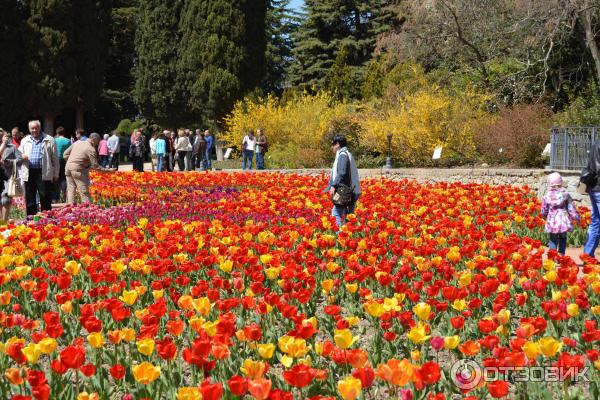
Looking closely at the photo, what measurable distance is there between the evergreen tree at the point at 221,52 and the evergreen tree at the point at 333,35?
8346 mm

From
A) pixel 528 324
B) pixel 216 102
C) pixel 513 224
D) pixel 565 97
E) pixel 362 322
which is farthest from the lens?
pixel 216 102

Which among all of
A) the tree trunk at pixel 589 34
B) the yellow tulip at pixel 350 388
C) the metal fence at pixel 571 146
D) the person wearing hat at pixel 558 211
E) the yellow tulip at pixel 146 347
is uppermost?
the tree trunk at pixel 589 34

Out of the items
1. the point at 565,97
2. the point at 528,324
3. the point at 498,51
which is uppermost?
the point at 498,51

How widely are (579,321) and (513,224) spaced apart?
206 inches

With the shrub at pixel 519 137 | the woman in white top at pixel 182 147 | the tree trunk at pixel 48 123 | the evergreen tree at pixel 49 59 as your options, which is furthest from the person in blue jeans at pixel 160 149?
the tree trunk at pixel 48 123

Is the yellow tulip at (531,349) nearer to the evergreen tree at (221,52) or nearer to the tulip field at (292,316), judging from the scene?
the tulip field at (292,316)

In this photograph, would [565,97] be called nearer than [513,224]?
No

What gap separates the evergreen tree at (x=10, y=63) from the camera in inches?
1326

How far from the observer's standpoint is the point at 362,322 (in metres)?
5.97

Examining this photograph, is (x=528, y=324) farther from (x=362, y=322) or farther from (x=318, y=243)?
(x=318, y=243)

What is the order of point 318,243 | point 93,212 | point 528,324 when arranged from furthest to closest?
point 93,212 → point 318,243 → point 528,324

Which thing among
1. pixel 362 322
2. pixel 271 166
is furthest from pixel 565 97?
pixel 362 322

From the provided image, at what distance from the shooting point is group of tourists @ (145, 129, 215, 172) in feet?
81.5

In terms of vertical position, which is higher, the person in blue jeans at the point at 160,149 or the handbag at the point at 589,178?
the person in blue jeans at the point at 160,149
